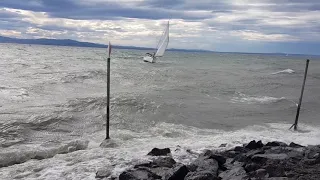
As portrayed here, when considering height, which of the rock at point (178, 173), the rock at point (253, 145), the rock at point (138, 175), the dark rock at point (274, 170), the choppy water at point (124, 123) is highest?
the dark rock at point (274, 170)

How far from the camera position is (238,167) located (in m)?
8.30

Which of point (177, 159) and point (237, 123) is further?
point (237, 123)

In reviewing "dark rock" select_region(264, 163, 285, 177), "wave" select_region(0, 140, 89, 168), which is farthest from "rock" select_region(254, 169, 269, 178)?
"wave" select_region(0, 140, 89, 168)

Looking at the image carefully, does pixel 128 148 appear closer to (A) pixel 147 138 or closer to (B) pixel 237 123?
(A) pixel 147 138

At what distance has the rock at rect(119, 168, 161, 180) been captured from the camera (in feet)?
25.6

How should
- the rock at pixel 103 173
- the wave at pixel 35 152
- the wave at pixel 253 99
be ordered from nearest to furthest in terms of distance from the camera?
1. the rock at pixel 103 173
2. the wave at pixel 35 152
3. the wave at pixel 253 99

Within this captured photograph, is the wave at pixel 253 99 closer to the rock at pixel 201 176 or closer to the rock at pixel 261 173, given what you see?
the rock at pixel 261 173

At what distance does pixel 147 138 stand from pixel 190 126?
10.3ft

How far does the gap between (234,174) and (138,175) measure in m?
2.15

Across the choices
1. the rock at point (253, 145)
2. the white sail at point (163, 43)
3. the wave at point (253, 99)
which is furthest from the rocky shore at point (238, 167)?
the white sail at point (163, 43)

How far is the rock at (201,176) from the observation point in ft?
24.7

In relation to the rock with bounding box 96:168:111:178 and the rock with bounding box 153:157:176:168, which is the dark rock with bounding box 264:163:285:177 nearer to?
the rock with bounding box 153:157:176:168

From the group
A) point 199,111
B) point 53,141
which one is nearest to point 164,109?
point 199,111

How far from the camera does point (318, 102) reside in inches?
931
